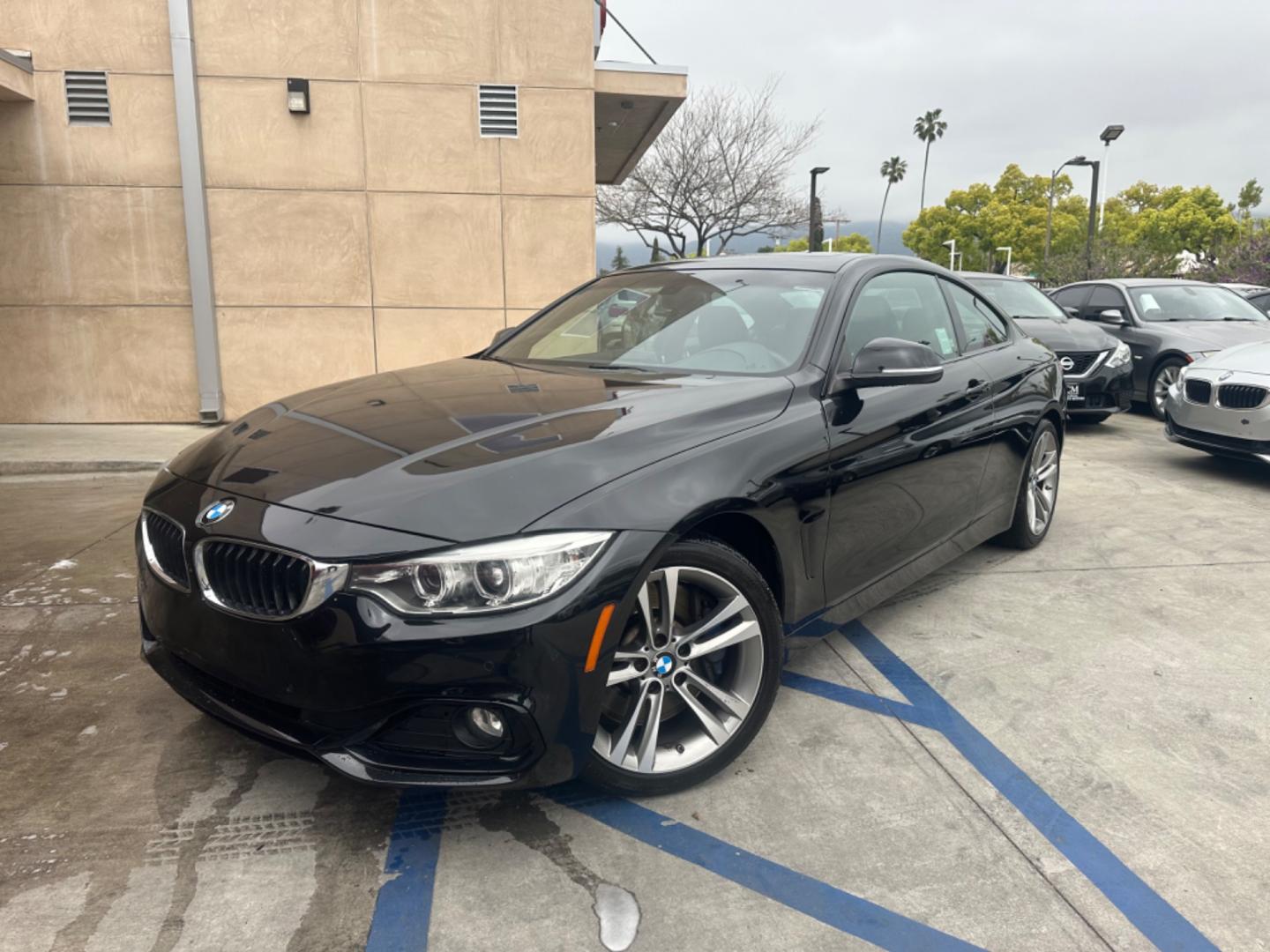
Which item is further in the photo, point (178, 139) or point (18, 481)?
point (178, 139)

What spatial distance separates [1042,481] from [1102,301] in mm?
6602

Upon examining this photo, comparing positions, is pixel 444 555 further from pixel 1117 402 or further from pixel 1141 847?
pixel 1117 402

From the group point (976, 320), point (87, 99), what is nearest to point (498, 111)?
point (87, 99)

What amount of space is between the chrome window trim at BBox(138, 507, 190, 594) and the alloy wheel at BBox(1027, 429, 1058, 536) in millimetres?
3966

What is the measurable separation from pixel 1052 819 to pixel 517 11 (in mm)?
9102

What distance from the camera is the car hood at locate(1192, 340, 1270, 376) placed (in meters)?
6.52

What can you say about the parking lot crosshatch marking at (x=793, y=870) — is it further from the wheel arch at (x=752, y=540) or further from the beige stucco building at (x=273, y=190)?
the beige stucco building at (x=273, y=190)

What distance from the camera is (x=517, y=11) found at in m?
9.27

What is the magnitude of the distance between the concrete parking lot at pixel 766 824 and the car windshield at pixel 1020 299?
619 centimetres

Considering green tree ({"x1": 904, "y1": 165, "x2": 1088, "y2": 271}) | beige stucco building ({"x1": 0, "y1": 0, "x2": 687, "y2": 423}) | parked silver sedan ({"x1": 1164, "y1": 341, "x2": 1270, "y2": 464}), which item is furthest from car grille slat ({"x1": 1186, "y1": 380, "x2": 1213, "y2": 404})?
green tree ({"x1": 904, "y1": 165, "x2": 1088, "y2": 271})

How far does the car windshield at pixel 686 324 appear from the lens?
330 centimetres

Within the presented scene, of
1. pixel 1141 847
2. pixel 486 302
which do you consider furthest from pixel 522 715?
pixel 486 302

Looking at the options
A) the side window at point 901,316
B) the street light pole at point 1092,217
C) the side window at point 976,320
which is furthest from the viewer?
the street light pole at point 1092,217

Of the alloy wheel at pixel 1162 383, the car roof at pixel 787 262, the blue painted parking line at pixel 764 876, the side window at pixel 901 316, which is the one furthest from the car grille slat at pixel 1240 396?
the blue painted parking line at pixel 764 876
